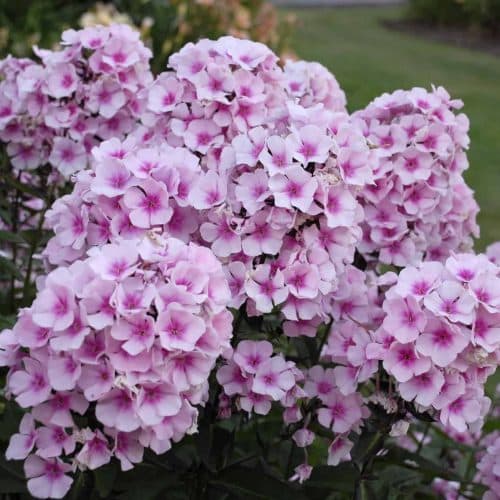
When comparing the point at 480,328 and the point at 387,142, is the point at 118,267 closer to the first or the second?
the point at 480,328

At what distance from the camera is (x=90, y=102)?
2.18 m

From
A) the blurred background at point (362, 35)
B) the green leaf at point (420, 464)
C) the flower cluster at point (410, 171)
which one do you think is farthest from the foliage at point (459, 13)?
the green leaf at point (420, 464)

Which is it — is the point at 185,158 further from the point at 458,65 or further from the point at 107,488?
the point at 458,65

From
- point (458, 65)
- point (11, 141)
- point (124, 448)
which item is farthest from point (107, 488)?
point (458, 65)

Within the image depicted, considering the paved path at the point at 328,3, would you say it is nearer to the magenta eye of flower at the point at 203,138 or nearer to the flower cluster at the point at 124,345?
the magenta eye of flower at the point at 203,138

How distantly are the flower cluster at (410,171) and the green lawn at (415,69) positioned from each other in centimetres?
324

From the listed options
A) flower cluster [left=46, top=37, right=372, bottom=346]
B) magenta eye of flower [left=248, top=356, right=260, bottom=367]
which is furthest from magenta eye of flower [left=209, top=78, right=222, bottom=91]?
magenta eye of flower [left=248, top=356, right=260, bottom=367]

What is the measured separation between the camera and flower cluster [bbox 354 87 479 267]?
78.9 inches

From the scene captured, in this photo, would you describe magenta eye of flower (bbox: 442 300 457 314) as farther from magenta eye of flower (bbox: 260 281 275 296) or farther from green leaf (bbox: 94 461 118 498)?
green leaf (bbox: 94 461 118 498)

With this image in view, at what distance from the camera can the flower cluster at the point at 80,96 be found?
7.13 feet

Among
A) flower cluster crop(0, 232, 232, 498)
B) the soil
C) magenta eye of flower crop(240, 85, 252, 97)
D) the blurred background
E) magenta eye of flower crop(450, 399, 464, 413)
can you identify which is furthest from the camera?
the soil

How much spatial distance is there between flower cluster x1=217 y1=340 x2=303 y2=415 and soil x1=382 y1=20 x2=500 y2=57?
1084 centimetres

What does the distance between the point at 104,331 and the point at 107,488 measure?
337 mm

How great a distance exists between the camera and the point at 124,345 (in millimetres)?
1368
